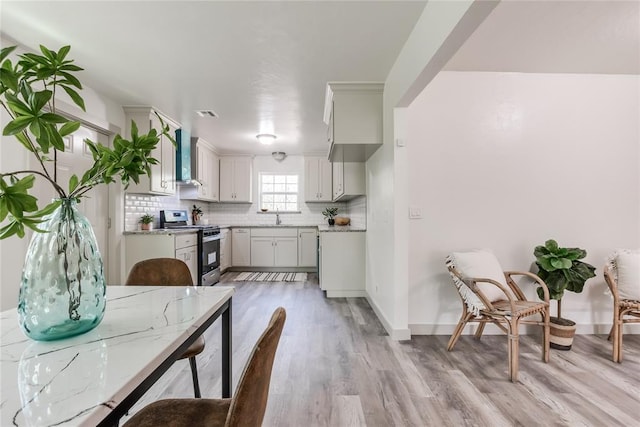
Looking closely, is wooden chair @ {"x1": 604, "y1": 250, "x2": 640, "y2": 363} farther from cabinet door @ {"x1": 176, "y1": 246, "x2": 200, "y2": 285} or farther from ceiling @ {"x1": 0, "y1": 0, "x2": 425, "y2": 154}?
cabinet door @ {"x1": 176, "y1": 246, "x2": 200, "y2": 285}

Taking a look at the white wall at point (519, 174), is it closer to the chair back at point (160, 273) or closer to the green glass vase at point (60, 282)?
the chair back at point (160, 273)

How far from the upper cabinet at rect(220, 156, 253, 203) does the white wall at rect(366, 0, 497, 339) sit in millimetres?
3057

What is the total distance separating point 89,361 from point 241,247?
213 inches

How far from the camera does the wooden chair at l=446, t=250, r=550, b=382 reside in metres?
2.19

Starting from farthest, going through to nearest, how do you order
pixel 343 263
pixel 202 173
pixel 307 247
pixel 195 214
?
pixel 307 247
pixel 195 214
pixel 202 173
pixel 343 263

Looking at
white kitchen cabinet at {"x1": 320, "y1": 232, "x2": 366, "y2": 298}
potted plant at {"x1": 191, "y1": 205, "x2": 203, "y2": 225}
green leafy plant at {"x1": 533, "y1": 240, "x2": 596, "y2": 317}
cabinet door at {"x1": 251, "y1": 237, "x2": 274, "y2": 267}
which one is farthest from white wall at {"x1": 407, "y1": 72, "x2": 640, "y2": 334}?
potted plant at {"x1": 191, "y1": 205, "x2": 203, "y2": 225}

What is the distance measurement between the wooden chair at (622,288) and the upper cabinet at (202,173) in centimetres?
517

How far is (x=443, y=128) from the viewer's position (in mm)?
2852

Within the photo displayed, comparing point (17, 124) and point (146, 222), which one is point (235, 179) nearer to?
point (146, 222)

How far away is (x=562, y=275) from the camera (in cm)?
247

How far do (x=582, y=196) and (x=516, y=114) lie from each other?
3.26 feet

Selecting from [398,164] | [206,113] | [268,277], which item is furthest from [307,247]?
[398,164]

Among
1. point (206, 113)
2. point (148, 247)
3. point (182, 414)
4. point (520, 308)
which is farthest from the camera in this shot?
point (206, 113)

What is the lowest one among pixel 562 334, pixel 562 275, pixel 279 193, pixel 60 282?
pixel 562 334
